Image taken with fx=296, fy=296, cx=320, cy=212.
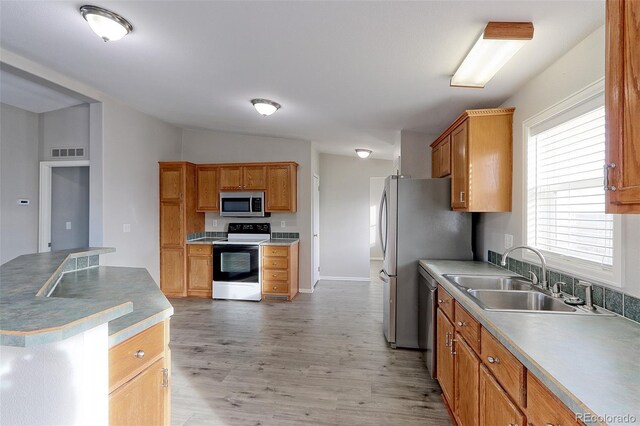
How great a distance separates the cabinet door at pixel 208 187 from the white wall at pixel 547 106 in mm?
3954

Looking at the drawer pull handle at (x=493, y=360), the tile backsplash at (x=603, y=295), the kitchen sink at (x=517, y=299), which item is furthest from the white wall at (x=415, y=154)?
the drawer pull handle at (x=493, y=360)

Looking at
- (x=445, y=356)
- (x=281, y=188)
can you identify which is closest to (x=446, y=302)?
(x=445, y=356)

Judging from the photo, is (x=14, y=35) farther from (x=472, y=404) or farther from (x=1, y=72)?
(x=472, y=404)

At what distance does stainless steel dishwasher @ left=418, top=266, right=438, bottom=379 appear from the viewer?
95.7 inches

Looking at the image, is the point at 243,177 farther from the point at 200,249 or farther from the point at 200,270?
the point at 200,270

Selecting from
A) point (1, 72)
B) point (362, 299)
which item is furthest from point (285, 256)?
point (1, 72)

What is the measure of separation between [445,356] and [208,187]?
4.27m

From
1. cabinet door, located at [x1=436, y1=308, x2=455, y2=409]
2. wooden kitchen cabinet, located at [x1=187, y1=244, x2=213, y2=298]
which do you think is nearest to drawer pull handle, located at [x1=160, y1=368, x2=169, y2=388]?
cabinet door, located at [x1=436, y1=308, x2=455, y2=409]

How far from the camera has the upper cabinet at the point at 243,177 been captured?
4887mm

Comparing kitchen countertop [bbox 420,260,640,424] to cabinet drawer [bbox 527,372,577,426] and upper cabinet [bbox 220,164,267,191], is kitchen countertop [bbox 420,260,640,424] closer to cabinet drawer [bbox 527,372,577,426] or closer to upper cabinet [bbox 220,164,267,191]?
cabinet drawer [bbox 527,372,577,426]

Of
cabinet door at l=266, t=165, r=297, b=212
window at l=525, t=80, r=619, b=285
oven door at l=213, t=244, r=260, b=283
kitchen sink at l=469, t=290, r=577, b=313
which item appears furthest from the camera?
cabinet door at l=266, t=165, r=297, b=212

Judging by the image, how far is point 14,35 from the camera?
7.38ft

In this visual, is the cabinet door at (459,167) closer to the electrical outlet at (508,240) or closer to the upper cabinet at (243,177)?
the electrical outlet at (508,240)

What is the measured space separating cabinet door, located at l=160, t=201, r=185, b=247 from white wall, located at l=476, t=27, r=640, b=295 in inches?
166
